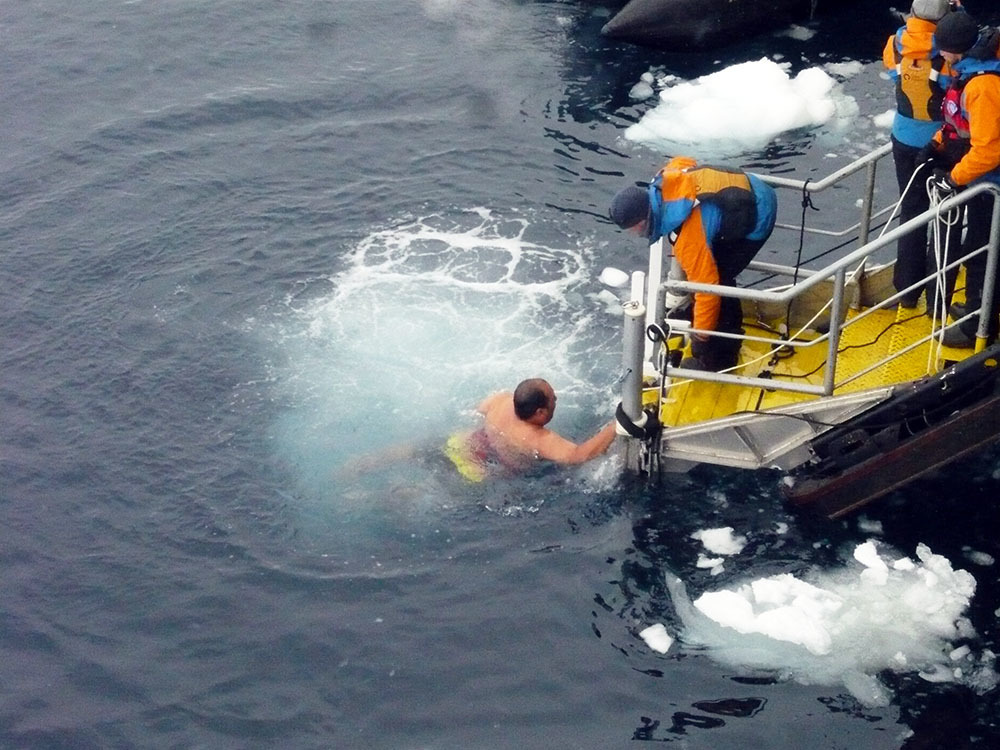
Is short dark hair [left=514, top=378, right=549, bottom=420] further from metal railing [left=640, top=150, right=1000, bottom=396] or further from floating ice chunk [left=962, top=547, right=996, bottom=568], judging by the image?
floating ice chunk [left=962, top=547, right=996, bottom=568]

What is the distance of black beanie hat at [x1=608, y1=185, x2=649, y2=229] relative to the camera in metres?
7.74

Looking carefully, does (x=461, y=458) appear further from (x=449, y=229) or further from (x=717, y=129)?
(x=717, y=129)

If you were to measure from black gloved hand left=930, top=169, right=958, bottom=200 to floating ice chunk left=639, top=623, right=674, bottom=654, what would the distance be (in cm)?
330

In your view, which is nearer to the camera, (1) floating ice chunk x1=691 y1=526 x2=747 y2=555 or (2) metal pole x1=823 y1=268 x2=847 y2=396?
(2) metal pole x1=823 y1=268 x2=847 y2=396

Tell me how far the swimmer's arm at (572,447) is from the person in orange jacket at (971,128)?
271 centimetres

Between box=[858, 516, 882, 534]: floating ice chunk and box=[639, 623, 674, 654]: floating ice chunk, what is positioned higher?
box=[858, 516, 882, 534]: floating ice chunk

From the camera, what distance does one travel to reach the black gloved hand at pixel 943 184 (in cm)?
754

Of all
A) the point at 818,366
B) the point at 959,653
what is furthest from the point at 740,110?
the point at 959,653

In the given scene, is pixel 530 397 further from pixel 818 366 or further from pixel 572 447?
pixel 818 366

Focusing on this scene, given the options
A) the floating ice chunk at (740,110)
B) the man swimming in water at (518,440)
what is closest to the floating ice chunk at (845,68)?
Result: the floating ice chunk at (740,110)

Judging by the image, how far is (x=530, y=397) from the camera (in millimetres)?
8719

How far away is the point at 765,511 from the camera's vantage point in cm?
874

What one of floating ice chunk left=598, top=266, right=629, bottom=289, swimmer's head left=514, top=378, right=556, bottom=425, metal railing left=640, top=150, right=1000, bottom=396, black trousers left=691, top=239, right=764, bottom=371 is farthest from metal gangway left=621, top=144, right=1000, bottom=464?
floating ice chunk left=598, top=266, right=629, bottom=289

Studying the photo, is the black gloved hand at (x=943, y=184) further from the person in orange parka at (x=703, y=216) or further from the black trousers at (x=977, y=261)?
the person in orange parka at (x=703, y=216)
